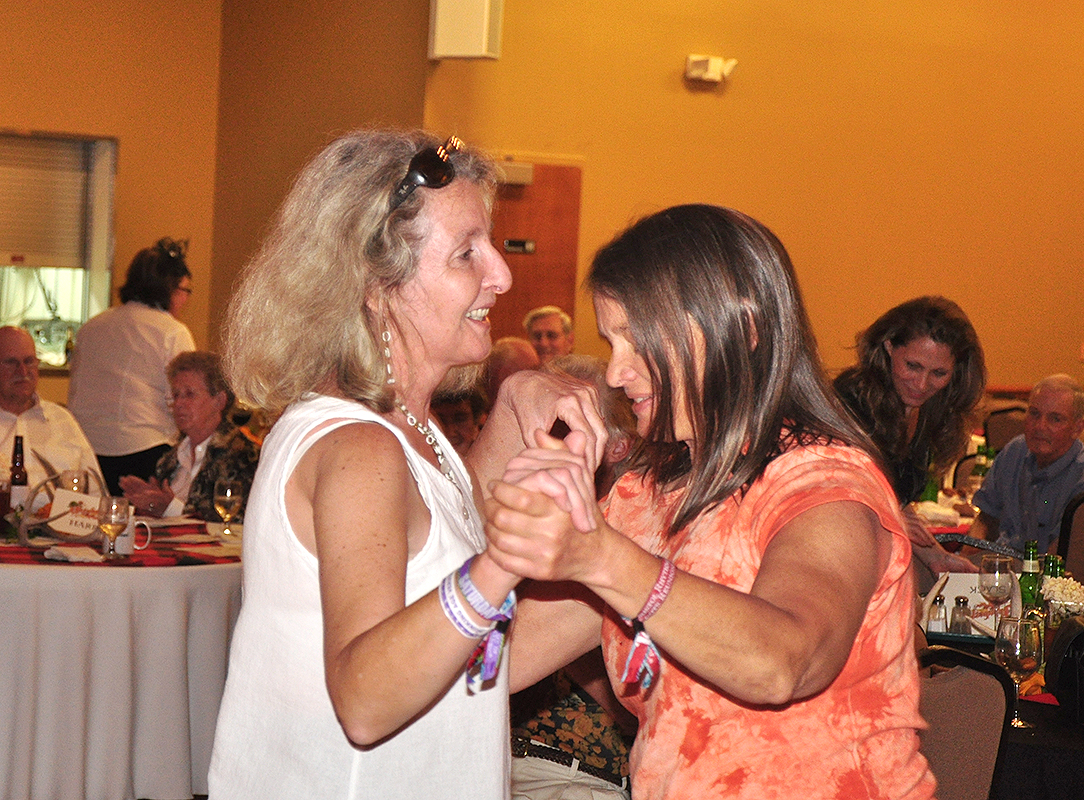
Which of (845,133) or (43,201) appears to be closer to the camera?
(43,201)

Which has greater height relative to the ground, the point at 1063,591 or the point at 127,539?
the point at 1063,591

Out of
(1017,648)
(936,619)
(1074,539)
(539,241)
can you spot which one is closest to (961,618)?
(936,619)

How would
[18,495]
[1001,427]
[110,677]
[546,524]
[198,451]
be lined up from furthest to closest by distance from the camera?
[1001,427] < [198,451] < [18,495] < [110,677] < [546,524]

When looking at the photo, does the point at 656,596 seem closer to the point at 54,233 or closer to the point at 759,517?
the point at 759,517

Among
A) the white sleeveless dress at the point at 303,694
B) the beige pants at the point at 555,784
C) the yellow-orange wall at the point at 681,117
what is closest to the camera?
the white sleeveless dress at the point at 303,694

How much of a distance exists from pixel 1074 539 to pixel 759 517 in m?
3.80

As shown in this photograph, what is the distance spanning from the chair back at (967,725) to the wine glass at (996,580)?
0.92 metres

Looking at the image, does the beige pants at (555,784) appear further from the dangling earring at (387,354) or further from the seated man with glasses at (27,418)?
the seated man with glasses at (27,418)

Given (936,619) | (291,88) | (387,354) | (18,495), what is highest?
(291,88)

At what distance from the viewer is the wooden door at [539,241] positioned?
771 cm

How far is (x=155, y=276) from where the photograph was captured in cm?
646

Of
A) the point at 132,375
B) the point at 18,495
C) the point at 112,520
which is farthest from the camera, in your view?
the point at 132,375

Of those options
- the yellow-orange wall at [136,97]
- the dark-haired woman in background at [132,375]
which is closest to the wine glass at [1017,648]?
the dark-haired woman in background at [132,375]

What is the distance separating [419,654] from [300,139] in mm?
7593
